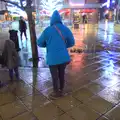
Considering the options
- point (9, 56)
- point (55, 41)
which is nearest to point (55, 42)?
point (55, 41)

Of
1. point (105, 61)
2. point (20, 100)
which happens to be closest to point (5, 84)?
point (20, 100)

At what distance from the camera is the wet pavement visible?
3.47 metres

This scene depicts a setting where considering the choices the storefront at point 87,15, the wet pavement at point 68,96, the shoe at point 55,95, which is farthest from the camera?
the storefront at point 87,15

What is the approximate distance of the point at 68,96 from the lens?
416cm

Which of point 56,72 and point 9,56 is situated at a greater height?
point 9,56

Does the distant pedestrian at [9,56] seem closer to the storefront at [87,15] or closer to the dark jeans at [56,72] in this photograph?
the dark jeans at [56,72]

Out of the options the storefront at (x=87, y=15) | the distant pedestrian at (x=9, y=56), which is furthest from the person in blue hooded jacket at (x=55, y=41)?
the storefront at (x=87, y=15)

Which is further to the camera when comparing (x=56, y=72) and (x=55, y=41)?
(x=56, y=72)

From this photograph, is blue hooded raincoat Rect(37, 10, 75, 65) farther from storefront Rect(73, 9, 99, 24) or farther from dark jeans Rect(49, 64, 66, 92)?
storefront Rect(73, 9, 99, 24)

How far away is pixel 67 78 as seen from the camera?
207 inches

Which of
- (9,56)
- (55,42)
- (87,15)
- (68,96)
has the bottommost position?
(68,96)

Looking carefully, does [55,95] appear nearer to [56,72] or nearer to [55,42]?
[56,72]

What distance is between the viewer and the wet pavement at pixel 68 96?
11.4ft

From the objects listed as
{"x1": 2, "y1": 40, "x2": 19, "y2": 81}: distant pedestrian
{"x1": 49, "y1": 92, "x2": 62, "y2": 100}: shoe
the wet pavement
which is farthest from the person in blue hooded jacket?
{"x1": 2, "y1": 40, "x2": 19, "y2": 81}: distant pedestrian
